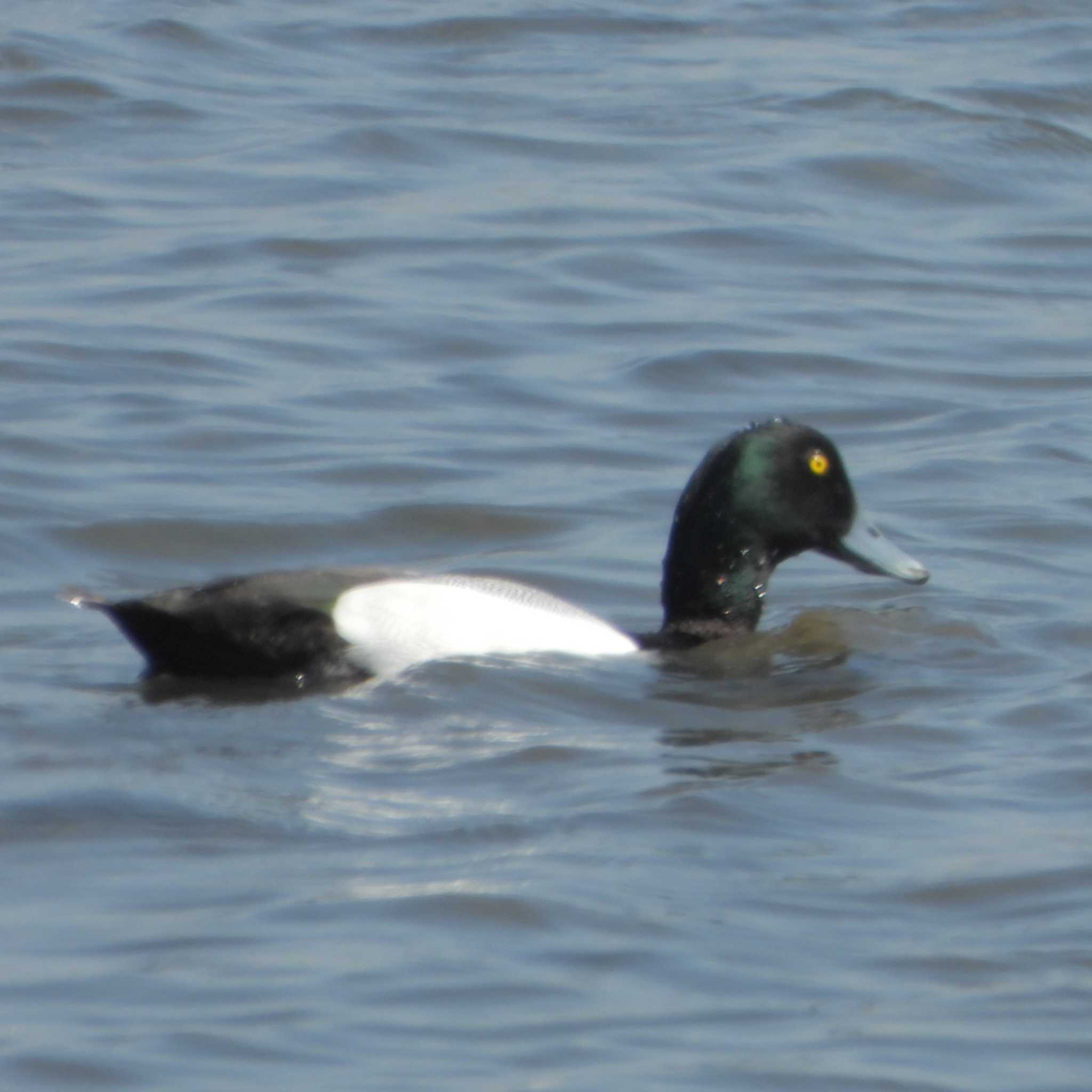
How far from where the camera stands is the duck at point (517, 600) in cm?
696

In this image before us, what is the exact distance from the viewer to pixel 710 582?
8.00 meters

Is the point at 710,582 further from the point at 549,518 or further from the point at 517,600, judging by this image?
the point at 549,518

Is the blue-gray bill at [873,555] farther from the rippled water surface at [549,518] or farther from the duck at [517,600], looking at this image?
the rippled water surface at [549,518]

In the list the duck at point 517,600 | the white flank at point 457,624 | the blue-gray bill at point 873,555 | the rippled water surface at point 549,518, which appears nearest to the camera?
the rippled water surface at point 549,518

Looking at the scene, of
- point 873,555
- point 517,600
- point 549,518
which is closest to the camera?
point 517,600

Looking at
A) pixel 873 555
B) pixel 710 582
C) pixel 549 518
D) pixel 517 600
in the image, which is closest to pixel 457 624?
pixel 517 600

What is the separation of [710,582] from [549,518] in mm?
1441

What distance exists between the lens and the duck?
6.96 meters

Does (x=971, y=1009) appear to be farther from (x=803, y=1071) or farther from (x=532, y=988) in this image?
(x=532, y=988)

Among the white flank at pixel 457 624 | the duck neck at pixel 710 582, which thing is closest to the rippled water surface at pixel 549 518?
the white flank at pixel 457 624

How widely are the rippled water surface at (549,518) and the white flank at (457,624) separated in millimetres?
107

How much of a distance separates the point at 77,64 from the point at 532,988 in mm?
11853

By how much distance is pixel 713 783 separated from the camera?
6.25 m

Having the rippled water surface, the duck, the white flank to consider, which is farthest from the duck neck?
the white flank
